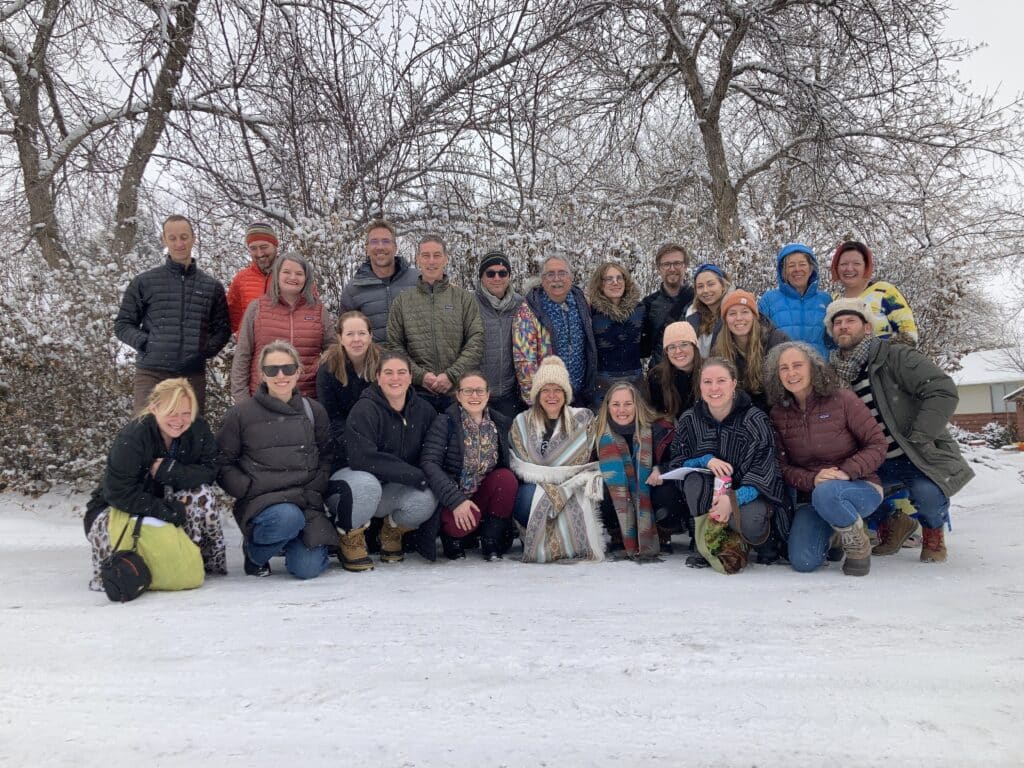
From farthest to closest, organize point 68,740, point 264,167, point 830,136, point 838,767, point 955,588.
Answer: point 830,136 → point 264,167 → point 955,588 → point 68,740 → point 838,767

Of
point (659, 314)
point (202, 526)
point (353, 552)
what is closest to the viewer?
point (202, 526)

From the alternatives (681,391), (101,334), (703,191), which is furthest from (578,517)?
(703,191)

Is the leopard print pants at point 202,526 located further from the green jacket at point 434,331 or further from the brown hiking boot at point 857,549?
the brown hiking boot at point 857,549

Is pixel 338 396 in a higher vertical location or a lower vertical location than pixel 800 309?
lower

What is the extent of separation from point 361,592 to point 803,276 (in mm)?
3510

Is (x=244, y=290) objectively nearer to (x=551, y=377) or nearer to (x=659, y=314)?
(x=551, y=377)

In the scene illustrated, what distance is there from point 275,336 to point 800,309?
3.50m

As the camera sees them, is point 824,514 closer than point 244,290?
Yes

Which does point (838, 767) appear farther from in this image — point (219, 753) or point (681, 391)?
point (681, 391)

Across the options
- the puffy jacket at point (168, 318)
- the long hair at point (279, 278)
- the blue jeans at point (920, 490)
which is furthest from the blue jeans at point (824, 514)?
the puffy jacket at point (168, 318)

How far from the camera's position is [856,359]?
173 inches

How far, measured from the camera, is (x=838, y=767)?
1.79 m

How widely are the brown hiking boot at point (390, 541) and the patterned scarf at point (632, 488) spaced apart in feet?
4.21

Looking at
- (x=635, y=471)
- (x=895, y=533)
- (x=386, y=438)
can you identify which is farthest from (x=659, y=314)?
(x=386, y=438)
